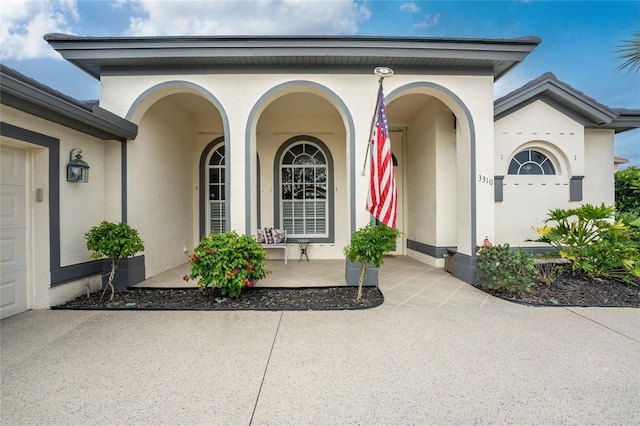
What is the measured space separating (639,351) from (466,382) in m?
2.18

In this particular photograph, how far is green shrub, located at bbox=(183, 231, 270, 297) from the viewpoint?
13.3ft

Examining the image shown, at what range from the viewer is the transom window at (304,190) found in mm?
7594

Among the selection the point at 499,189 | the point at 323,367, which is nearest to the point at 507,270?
the point at 499,189

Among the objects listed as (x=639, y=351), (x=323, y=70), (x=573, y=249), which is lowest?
(x=639, y=351)

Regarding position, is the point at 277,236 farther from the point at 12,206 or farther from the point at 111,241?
the point at 12,206

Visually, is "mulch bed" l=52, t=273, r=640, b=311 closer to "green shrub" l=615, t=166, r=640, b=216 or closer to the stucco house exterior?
the stucco house exterior

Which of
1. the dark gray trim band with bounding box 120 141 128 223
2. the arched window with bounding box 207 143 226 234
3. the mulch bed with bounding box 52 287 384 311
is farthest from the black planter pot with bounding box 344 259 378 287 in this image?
the arched window with bounding box 207 143 226 234

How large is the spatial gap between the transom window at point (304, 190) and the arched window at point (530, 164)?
15.1 ft

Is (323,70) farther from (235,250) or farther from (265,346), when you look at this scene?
(265,346)

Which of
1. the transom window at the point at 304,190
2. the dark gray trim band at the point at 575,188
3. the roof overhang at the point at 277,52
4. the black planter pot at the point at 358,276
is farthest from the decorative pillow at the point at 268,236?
the dark gray trim band at the point at 575,188

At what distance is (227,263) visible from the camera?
4109mm

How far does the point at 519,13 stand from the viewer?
8344 millimetres

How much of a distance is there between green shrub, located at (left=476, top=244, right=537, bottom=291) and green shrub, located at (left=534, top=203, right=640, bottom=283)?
1.25 metres

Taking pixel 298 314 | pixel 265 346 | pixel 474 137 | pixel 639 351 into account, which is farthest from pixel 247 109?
pixel 639 351
